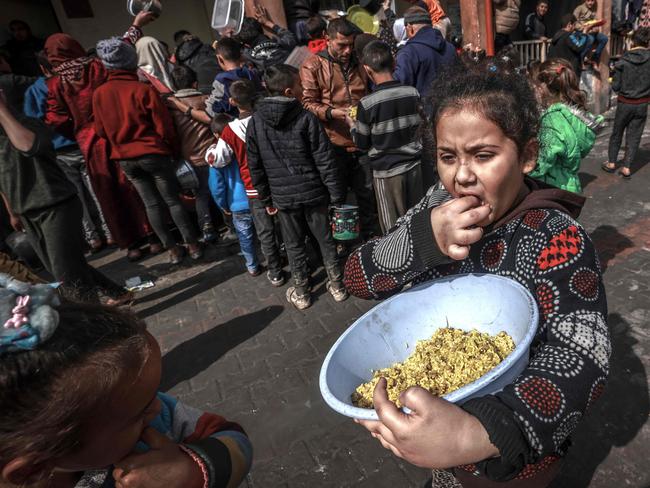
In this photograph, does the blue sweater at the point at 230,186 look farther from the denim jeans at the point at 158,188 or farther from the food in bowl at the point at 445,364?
the food in bowl at the point at 445,364

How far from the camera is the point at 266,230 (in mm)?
4434

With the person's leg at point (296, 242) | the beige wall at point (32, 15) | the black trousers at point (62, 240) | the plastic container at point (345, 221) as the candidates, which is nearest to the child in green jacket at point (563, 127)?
the plastic container at point (345, 221)

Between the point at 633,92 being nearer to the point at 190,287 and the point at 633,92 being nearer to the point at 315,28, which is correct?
the point at 315,28

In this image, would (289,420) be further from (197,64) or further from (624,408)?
(197,64)

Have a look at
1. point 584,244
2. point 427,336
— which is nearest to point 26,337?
point 427,336

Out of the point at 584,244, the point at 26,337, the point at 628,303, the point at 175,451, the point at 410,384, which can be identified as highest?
the point at 26,337

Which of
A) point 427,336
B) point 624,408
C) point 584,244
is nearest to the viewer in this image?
point 584,244

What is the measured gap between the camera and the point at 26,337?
869 millimetres

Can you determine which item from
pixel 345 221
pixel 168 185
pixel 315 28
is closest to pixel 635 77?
pixel 315 28

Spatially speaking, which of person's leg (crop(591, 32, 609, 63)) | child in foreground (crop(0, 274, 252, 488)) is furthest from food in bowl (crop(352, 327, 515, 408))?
person's leg (crop(591, 32, 609, 63))

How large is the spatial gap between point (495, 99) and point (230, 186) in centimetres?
370

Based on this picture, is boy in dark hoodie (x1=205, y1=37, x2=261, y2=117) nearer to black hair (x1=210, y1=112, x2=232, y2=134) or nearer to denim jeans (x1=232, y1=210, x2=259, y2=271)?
black hair (x1=210, y1=112, x2=232, y2=134)

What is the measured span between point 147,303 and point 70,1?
6.89 metres

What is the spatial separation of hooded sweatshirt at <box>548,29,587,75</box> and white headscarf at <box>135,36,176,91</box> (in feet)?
24.5
